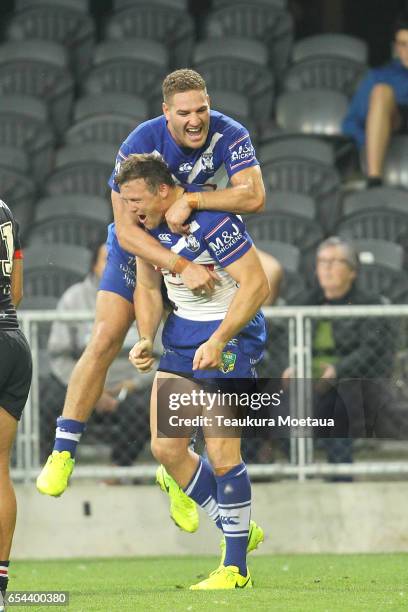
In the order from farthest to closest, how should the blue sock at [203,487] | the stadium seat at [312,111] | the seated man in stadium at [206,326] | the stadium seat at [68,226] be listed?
1. the stadium seat at [312,111]
2. the stadium seat at [68,226]
3. the blue sock at [203,487]
4. the seated man in stadium at [206,326]

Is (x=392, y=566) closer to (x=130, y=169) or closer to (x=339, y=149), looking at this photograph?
(x=130, y=169)

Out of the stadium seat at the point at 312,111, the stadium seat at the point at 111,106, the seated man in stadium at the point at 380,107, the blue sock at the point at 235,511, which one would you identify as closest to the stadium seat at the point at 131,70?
the stadium seat at the point at 111,106

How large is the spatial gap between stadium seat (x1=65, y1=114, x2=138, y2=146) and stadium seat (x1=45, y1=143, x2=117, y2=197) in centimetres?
23

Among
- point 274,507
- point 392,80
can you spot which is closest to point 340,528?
point 274,507

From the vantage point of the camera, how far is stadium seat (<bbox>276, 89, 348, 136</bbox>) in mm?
13727

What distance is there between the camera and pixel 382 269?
1125cm

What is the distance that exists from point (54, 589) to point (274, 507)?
2.57 metres

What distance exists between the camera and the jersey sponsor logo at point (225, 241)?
23.3 feet

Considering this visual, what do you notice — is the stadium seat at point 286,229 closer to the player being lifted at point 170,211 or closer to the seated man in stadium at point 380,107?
the seated man in stadium at point 380,107

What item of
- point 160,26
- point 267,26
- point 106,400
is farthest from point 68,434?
point 160,26

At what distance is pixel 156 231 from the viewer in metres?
7.32

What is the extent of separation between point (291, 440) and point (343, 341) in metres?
0.74

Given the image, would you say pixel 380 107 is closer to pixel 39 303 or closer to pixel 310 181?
pixel 310 181

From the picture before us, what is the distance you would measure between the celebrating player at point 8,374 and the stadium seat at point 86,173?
6.71m
